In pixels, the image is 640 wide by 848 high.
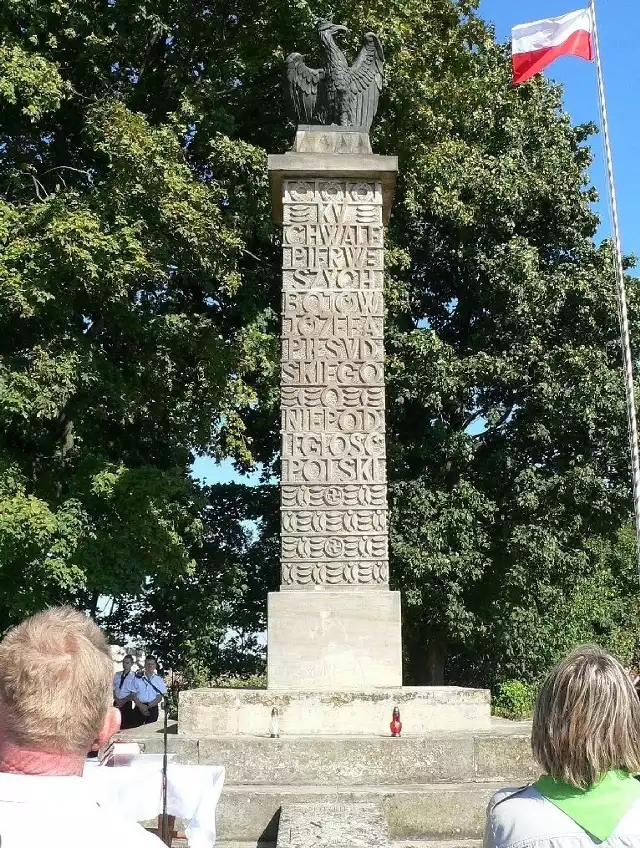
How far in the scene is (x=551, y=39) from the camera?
13.4m

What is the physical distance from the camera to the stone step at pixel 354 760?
7.56 meters

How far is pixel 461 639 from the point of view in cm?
1677

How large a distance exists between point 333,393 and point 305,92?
140 inches

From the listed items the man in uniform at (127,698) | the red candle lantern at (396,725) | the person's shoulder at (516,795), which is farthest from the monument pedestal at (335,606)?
the person's shoulder at (516,795)

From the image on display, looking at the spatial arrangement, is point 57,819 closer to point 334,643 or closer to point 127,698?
point 334,643

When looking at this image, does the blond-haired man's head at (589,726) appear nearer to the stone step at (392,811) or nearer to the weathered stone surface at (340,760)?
the stone step at (392,811)

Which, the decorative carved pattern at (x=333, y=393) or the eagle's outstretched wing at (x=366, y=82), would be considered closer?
the decorative carved pattern at (x=333, y=393)

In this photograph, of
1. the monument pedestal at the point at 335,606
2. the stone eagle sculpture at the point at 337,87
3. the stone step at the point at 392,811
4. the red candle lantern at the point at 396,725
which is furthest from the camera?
the stone eagle sculpture at the point at 337,87

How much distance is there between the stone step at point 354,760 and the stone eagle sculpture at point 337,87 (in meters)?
6.55

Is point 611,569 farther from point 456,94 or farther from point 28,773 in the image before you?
point 28,773

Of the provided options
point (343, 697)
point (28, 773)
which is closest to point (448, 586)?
point (343, 697)

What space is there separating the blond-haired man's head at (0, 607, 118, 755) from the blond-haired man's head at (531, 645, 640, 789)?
954 millimetres

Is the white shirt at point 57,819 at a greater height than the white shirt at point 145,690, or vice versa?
the white shirt at point 57,819

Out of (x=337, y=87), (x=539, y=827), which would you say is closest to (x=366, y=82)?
(x=337, y=87)
